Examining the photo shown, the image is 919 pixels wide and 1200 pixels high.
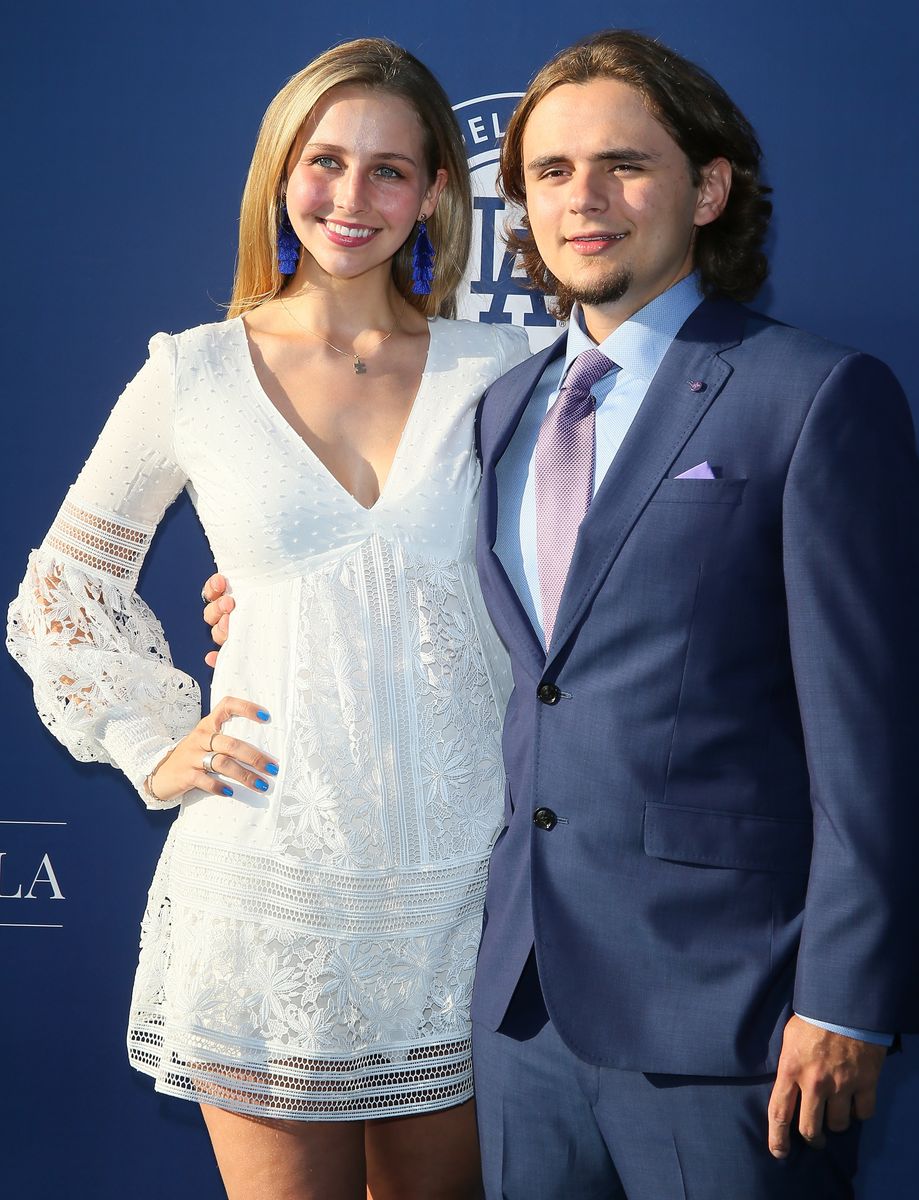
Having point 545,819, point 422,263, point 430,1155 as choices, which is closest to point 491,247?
point 422,263

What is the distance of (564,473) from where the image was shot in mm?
1685

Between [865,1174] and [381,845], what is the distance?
164 centimetres

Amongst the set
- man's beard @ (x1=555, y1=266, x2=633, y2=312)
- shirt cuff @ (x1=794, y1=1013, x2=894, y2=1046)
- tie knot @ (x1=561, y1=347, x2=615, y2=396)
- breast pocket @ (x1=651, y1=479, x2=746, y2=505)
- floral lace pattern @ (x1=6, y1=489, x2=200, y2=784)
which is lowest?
shirt cuff @ (x1=794, y1=1013, x2=894, y2=1046)

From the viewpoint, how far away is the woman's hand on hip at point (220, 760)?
1793 millimetres

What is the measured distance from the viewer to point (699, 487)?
59.3 inches

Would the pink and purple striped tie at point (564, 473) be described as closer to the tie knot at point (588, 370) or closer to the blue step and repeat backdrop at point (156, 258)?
the tie knot at point (588, 370)

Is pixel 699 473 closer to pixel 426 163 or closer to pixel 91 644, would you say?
pixel 426 163

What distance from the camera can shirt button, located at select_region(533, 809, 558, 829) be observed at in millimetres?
1582

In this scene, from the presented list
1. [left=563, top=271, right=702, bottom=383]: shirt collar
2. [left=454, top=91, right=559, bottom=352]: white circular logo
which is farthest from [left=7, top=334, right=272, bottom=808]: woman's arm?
[left=454, top=91, right=559, bottom=352]: white circular logo

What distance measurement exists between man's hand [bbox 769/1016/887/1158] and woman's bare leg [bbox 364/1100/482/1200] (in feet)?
1.93

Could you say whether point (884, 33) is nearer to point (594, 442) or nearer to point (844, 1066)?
point (594, 442)

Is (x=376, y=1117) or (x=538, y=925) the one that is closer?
(x=538, y=925)

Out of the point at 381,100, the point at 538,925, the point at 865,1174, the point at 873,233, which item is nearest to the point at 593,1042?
the point at 538,925

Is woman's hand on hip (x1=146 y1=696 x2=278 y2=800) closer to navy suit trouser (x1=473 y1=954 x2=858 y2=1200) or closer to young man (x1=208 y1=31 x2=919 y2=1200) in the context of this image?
young man (x1=208 y1=31 x2=919 y2=1200)
